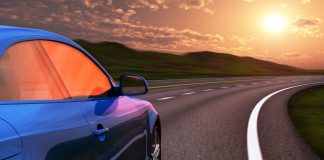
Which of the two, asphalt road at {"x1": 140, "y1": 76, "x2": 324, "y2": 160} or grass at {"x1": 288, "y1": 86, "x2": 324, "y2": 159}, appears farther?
grass at {"x1": 288, "y1": 86, "x2": 324, "y2": 159}

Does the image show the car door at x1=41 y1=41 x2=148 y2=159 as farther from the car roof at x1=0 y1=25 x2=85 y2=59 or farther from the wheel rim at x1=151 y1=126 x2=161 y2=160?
the wheel rim at x1=151 y1=126 x2=161 y2=160

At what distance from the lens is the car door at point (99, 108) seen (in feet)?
9.91

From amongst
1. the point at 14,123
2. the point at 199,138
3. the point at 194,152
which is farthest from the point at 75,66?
the point at 199,138

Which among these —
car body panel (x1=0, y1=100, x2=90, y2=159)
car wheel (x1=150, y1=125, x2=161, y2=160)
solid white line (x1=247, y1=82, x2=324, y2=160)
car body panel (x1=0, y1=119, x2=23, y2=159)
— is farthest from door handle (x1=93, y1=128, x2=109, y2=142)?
solid white line (x1=247, y1=82, x2=324, y2=160)

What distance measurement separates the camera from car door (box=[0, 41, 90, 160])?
2.17 metres

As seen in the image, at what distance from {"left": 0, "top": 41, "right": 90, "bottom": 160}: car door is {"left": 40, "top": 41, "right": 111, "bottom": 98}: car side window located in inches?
6.0

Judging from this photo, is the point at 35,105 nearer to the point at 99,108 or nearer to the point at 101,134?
the point at 101,134

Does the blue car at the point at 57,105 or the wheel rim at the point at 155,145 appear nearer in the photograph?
the blue car at the point at 57,105

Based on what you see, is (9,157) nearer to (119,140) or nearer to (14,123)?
(14,123)

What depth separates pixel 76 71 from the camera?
3.54 m

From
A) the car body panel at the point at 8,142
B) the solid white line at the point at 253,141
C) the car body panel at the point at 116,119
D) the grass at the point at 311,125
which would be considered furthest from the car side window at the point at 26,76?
the grass at the point at 311,125

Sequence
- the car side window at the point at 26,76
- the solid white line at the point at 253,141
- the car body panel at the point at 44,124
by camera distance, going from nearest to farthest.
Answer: the car body panel at the point at 44,124 → the car side window at the point at 26,76 → the solid white line at the point at 253,141

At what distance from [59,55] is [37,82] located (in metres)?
0.33

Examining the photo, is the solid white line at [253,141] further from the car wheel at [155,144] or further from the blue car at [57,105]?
the blue car at [57,105]
